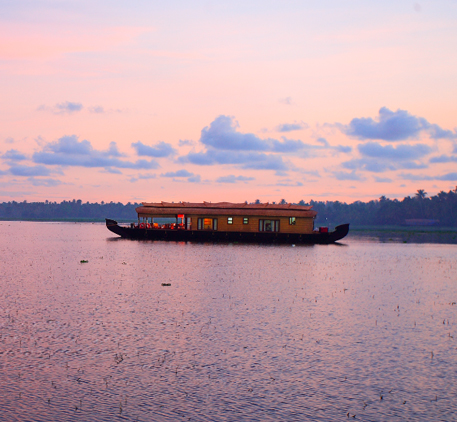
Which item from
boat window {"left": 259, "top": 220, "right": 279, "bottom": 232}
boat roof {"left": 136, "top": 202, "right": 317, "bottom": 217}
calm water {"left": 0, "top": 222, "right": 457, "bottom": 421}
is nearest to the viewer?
calm water {"left": 0, "top": 222, "right": 457, "bottom": 421}

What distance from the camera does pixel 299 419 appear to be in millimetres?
12812

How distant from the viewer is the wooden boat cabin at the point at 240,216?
81188 millimetres

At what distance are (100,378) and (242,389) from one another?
4.20 meters

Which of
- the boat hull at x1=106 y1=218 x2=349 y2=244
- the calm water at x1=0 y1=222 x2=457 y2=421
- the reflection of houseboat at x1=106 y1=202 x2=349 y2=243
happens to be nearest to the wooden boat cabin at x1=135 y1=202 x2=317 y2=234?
the reflection of houseboat at x1=106 y1=202 x2=349 y2=243

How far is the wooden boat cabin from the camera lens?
81.2 m

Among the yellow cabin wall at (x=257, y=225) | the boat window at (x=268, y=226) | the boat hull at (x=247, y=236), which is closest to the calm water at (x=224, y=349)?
the boat hull at (x=247, y=236)

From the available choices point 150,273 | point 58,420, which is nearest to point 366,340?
point 58,420

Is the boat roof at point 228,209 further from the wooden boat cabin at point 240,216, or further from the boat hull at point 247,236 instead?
the boat hull at point 247,236

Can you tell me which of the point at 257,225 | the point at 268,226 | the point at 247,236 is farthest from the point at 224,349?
the point at 268,226

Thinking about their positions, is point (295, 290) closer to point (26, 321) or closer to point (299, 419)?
point (26, 321)

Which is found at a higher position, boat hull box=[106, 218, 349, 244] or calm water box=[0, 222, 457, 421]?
boat hull box=[106, 218, 349, 244]

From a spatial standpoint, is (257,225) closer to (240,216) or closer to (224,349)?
(240,216)

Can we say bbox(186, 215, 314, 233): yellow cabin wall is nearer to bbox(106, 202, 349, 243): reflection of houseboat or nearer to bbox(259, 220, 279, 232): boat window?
bbox(106, 202, 349, 243): reflection of houseboat

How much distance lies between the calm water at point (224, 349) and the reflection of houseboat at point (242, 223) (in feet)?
142
